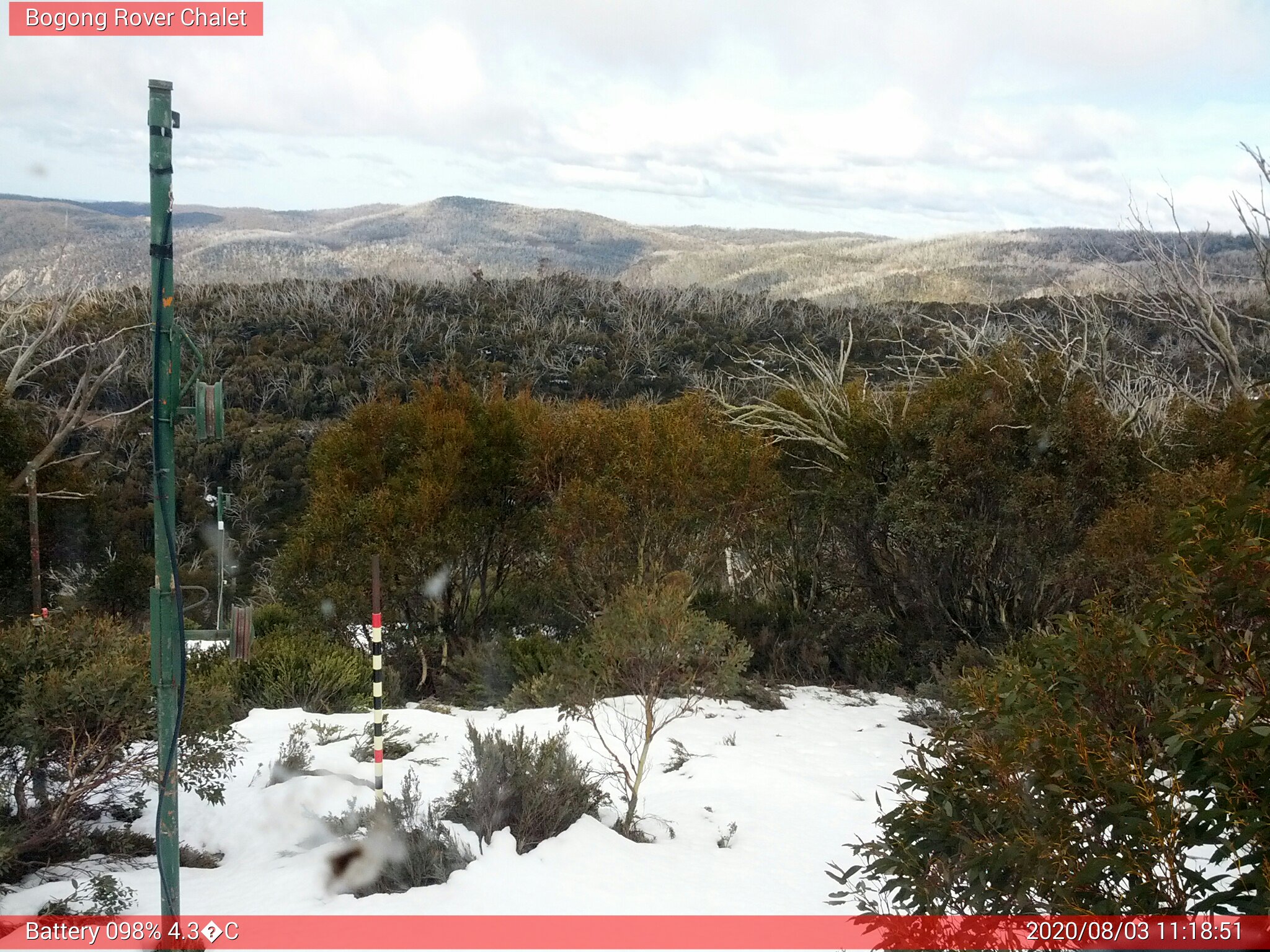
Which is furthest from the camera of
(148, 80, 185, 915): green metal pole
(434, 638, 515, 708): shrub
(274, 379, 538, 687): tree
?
(274, 379, 538, 687): tree

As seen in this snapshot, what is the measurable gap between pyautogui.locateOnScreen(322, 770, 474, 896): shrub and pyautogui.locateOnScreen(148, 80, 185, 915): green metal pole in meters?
1.23

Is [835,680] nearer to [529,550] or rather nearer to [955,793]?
[529,550]

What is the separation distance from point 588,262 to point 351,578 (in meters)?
108

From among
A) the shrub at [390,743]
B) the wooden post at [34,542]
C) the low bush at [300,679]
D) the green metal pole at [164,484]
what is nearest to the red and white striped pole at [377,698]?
the shrub at [390,743]

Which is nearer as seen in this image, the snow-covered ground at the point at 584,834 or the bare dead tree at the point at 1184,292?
the snow-covered ground at the point at 584,834

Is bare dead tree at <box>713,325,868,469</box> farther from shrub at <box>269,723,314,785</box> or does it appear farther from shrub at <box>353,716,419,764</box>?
shrub at <box>269,723,314,785</box>

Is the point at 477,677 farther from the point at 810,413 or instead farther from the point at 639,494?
the point at 810,413

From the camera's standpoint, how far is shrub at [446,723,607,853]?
5.44 m

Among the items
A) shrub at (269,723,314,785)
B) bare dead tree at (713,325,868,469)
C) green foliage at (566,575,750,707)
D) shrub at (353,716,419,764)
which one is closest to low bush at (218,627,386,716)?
shrub at (353,716,419,764)

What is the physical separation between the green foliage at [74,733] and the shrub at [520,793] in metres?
1.37

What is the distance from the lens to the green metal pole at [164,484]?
3.47 meters

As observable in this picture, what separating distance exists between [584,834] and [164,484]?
3.21m

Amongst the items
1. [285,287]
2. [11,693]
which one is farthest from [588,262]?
[11,693]

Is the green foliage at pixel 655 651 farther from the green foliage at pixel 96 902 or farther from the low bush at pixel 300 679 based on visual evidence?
the low bush at pixel 300 679
